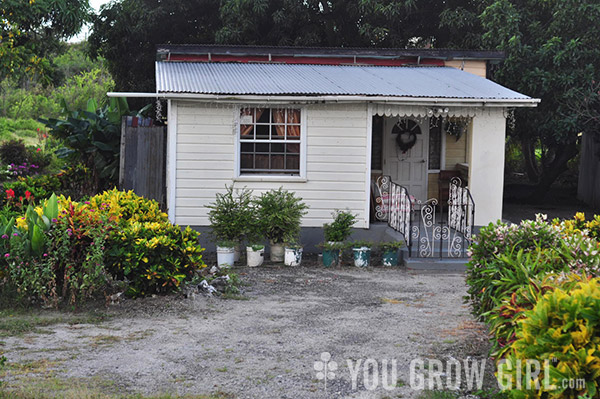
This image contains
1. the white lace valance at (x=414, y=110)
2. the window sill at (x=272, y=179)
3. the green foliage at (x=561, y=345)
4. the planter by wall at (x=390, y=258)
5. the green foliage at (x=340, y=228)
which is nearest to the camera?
the green foliage at (x=561, y=345)

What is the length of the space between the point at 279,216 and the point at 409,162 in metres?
A: 4.46

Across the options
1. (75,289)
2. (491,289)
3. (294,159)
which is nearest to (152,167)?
(294,159)

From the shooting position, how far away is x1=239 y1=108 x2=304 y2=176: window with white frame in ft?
42.0

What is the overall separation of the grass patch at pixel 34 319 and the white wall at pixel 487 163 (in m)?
7.43

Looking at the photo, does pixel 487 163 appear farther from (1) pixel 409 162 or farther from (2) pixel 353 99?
(2) pixel 353 99

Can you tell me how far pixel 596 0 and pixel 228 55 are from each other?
8.66 meters

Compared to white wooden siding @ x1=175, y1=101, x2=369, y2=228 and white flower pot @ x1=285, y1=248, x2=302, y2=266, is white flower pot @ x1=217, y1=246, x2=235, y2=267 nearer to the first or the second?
white flower pot @ x1=285, y1=248, x2=302, y2=266

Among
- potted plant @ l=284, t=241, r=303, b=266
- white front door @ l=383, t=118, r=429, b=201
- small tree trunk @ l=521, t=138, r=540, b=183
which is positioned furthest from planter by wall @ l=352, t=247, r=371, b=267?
small tree trunk @ l=521, t=138, r=540, b=183

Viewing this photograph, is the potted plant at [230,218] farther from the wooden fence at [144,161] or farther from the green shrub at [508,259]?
the green shrub at [508,259]

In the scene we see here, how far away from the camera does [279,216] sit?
38.5 feet

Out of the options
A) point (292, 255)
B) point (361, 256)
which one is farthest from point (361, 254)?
point (292, 255)

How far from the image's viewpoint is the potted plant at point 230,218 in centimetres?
1186

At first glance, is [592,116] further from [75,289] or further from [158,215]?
[75,289]

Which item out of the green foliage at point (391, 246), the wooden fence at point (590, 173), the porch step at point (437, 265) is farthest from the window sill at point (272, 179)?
the wooden fence at point (590, 173)
